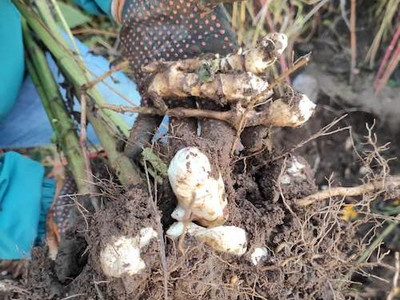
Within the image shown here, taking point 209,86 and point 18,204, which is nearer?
point 209,86

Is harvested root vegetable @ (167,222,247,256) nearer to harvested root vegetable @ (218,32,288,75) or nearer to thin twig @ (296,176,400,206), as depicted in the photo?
thin twig @ (296,176,400,206)

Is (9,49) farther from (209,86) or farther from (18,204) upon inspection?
(209,86)

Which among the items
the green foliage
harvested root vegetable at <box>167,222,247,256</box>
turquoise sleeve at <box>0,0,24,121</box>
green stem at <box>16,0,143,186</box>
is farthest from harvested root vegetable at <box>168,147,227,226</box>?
the green foliage

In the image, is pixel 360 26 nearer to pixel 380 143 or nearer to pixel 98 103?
pixel 380 143

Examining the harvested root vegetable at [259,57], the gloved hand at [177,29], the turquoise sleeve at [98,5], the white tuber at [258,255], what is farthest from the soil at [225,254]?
the turquoise sleeve at [98,5]

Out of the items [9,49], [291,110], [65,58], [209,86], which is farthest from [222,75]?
[9,49]

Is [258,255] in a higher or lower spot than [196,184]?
lower
